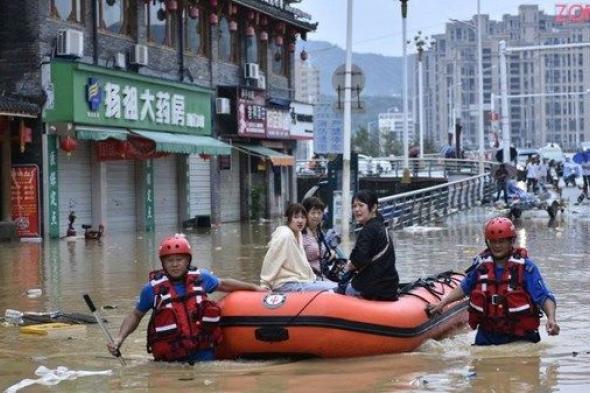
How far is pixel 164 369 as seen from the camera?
970cm

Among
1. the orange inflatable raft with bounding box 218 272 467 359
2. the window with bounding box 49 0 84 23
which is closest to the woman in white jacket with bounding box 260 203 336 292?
the orange inflatable raft with bounding box 218 272 467 359

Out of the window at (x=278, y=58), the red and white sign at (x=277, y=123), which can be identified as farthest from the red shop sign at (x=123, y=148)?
the window at (x=278, y=58)

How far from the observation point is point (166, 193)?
3572 centimetres

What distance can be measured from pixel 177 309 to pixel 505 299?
8.52 feet

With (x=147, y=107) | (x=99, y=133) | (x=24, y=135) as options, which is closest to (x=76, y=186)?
(x=99, y=133)

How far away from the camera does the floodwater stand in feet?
29.9

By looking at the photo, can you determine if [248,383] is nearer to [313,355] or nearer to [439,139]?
[313,355]

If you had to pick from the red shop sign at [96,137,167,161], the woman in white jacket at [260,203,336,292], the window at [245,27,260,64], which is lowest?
the woman in white jacket at [260,203,336,292]

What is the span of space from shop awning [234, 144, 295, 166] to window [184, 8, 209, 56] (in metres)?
3.61

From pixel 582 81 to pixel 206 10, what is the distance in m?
119

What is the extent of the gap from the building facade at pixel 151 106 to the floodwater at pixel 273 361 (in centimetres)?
750

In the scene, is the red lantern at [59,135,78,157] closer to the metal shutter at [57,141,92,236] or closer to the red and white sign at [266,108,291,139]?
the metal shutter at [57,141,92,236]

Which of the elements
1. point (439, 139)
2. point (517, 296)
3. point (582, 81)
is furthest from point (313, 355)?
point (582, 81)

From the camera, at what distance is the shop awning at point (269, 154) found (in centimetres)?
3988
